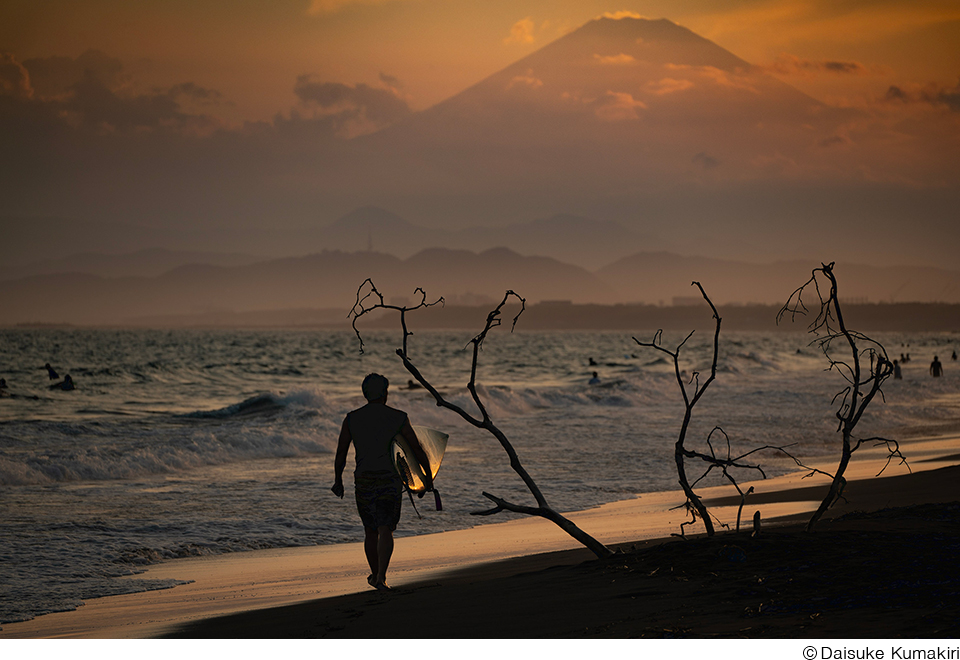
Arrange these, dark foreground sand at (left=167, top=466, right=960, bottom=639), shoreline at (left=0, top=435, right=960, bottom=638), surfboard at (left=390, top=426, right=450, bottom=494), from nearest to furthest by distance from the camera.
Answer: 1. dark foreground sand at (left=167, top=466, right=960, bottom=639)
2. shoreline at (left=0, top=435, right=960, bottom=638)
3. surfboard at (left=390, top=426, right=450, bottom=494)

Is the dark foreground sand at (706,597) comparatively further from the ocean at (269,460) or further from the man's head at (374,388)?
the ocean at (269,460)

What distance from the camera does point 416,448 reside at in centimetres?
578

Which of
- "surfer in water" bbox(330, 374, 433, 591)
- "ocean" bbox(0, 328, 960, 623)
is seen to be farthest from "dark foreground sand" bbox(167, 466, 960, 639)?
"ocean" bbox(0, 328, 960, 623)

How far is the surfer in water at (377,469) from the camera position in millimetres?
5676

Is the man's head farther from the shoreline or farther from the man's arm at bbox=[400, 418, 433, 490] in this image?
the shoreline

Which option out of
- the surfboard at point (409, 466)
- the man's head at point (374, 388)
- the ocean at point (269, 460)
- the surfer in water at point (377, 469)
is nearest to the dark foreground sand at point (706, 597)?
the surfer in water at point (377, 469)

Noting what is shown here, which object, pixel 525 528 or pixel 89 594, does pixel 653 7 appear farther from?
pixel 89 594

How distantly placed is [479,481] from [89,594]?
6572mm

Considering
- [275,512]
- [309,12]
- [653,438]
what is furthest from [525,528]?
[309,12]

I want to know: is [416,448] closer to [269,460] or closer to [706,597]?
[706,597]

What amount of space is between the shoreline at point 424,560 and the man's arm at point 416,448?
2.54 feet

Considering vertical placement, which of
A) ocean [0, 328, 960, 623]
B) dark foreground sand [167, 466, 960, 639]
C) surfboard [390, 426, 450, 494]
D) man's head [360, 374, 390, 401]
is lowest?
ocean [0, 328, 960, 623]

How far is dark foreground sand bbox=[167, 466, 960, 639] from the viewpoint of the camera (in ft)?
12.0
